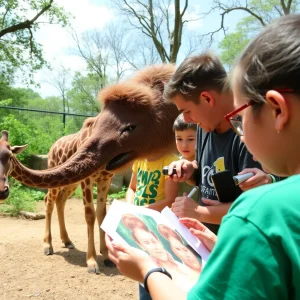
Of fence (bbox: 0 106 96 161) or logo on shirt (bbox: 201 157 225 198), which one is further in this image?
fence (bbox: 0 106 96 161)

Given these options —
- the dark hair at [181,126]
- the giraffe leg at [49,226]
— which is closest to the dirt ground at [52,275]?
the giraffe leg at [49,226]

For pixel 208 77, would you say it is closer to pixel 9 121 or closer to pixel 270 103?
pixel 270 103

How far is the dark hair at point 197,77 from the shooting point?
6.73 ft

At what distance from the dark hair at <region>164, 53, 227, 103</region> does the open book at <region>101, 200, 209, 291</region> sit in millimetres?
694

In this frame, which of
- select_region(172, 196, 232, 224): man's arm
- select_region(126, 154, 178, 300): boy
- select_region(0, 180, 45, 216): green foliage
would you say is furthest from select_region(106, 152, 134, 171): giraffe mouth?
select_region(0, 180, 45, 216): green foliage

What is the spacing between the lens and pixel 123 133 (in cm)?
298

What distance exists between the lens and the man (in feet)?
6.29

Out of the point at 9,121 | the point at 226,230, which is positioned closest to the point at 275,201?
the point at 226,230

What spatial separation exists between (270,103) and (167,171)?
1408mm

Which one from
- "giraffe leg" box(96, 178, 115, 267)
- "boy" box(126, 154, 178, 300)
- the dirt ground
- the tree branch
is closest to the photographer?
"boy" box(126, 154, 178, 300)

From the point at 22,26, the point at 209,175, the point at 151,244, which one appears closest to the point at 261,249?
the point at 151,244

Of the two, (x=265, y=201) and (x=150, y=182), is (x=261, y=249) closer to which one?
(x=265, y=201)

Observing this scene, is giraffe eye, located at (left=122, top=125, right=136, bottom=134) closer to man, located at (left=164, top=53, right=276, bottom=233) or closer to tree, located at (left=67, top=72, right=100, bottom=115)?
man, located at (left=164, top=53, right=276, bottom=233)

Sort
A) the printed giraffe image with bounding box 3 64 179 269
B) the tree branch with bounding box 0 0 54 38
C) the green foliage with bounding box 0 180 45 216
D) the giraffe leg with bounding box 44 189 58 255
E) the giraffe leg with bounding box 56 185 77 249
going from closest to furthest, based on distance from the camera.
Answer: the printed giraffe image with bounding box 3 64 179 269 < the giraffe leg with bounding box 44 189 58 255 < the giraffe leg with bounding box 56 185 77 249 < the green foliage with bounding box 0 180 45 216 < the tree branch with bounding box 0 0 54 38
